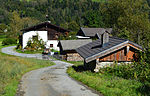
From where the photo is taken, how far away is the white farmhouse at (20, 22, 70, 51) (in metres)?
56.2

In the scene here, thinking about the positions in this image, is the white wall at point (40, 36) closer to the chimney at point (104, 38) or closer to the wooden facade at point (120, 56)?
the chimney at point (104, 38)

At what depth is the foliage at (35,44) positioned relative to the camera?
54000 mm

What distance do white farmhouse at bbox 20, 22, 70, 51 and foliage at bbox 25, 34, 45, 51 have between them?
1.11 m

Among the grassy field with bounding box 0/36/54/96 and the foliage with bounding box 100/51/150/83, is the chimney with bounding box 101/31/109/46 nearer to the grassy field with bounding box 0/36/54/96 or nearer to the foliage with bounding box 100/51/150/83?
the foliage with bounding box 100/51/150/83

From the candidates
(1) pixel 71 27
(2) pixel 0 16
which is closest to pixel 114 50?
(1) pixel 71 27

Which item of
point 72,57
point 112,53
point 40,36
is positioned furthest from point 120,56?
point 40,36

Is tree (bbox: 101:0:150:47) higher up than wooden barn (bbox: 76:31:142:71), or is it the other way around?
tree (bbox: 101:0:150:47)

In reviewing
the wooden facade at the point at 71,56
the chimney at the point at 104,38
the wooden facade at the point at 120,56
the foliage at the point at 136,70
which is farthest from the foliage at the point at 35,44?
the foliage at the point at 136,70

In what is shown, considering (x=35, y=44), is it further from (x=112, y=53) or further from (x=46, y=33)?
(x=112, y=53)

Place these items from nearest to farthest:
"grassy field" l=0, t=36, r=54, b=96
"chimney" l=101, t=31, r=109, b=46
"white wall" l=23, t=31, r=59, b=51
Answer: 1. "grassy field" l=0, t=36, r=54, b=96
2. "chimney" l=101, t=31, r=109, b=46
3. "white wall" l=23, t=31, r=59, b=51

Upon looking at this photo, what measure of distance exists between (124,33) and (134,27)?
29.7ft

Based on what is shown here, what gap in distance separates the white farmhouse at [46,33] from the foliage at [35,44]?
1114mm

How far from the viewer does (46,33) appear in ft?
189

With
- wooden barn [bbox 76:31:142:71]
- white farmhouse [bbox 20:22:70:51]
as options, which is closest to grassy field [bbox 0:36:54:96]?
wooden barn [bbox 76:31:142:71]
